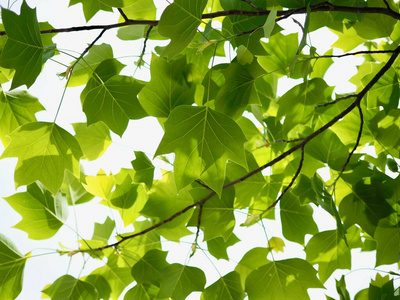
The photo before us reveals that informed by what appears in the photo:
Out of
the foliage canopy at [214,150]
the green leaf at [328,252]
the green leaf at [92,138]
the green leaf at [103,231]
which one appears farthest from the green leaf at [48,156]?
the green leaf at [328,252]

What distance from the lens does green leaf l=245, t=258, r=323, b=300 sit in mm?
662

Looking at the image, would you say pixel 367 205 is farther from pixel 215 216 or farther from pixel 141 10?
pixel 141 10

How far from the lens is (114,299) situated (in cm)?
80

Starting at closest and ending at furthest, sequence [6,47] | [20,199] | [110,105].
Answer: [6,47] → [110,105] → [20,199]

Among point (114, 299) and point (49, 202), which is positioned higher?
point (49, 202)

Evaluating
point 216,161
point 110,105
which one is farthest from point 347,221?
point 110,105

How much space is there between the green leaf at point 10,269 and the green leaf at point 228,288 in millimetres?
310

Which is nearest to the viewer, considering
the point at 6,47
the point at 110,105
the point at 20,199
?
the point at 6,47

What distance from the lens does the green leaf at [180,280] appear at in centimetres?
67

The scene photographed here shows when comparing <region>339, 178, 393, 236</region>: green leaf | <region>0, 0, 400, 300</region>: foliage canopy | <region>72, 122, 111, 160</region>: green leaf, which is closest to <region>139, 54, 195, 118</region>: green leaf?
<region>0, 0, 400, 300</region>: foliage canopy

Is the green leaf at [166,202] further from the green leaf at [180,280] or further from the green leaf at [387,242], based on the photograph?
the green leaf at [387,242]

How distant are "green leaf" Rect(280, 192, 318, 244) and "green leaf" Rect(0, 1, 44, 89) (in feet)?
1.38

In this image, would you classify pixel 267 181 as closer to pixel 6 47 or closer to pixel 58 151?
pixel 58 151

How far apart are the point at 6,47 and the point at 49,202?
32 cm
